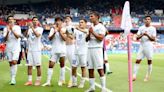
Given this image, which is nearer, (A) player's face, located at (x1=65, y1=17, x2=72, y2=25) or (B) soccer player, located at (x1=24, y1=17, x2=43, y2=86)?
(A) player's face, located at (x1=65, y1=17, x2=72, y2=25)

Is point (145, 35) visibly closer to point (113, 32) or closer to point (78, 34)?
point (78, 34)

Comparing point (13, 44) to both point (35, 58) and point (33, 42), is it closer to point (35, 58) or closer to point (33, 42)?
point (33, 42)

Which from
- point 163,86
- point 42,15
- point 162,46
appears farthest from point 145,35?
point 42,15

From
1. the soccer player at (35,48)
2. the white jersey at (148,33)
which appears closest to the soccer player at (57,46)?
the soccer player at (35,48)

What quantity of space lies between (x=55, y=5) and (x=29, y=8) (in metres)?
3.93

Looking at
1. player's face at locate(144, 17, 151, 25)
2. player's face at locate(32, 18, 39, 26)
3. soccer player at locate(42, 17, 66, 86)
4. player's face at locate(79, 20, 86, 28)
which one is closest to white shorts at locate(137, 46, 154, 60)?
player's face at locate(144, 17, 151, 25)

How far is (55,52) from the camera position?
12.7 m

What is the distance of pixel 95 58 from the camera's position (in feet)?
35.5

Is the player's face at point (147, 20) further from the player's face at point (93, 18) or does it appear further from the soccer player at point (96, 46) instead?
the player's face at point (93, 18)

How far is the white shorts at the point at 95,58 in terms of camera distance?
1078 cm

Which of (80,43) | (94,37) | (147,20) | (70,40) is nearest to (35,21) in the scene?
(70,40)

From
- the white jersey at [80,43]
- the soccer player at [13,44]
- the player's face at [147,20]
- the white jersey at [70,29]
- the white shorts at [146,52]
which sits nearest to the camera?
the white jersey at [80,43]

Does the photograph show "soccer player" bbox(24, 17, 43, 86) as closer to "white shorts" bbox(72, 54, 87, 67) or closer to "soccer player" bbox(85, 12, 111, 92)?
"white shorts" bbox(72, 54, 87, 67)

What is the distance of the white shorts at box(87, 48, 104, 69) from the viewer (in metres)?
10.8
